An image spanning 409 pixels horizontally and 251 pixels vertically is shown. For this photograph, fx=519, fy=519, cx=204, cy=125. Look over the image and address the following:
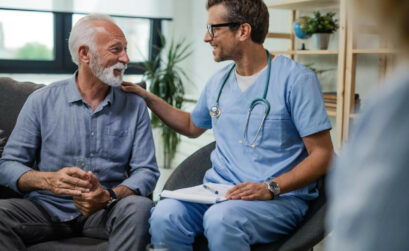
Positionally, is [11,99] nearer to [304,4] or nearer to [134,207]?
[134,207]

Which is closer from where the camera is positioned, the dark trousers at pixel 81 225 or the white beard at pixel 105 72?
the dark trousers at pixel 81 225

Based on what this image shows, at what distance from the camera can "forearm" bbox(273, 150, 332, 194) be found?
69.5 inches

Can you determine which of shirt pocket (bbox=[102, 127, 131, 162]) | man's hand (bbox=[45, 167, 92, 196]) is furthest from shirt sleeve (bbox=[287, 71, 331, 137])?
man's hand (bbox=[45, 167, 92, 196])

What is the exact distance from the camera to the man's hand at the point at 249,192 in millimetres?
1732

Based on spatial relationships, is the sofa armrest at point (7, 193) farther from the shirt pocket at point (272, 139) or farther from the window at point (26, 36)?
the window at point (26, 36)

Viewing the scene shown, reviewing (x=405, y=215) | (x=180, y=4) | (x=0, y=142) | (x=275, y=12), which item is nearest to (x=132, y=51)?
(x=180, y=4)

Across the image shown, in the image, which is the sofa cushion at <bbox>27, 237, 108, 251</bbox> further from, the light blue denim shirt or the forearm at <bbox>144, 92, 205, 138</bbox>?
the forearm at <bbox>144, 92, 205, 138</bbox>

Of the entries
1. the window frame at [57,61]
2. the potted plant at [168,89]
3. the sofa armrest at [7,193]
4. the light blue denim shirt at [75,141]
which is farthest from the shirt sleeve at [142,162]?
the window frame at [57,61]

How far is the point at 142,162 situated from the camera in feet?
6.58

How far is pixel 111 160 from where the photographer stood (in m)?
2.01

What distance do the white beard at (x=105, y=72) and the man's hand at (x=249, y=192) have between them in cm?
65

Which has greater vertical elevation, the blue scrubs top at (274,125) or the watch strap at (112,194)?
the blue scrubs top at (274,125)

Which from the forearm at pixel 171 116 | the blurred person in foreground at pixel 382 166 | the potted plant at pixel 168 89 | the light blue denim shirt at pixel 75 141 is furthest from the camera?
the potted plant at pixel 168 89

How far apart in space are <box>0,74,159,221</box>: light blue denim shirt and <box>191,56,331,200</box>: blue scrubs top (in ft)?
1.00
